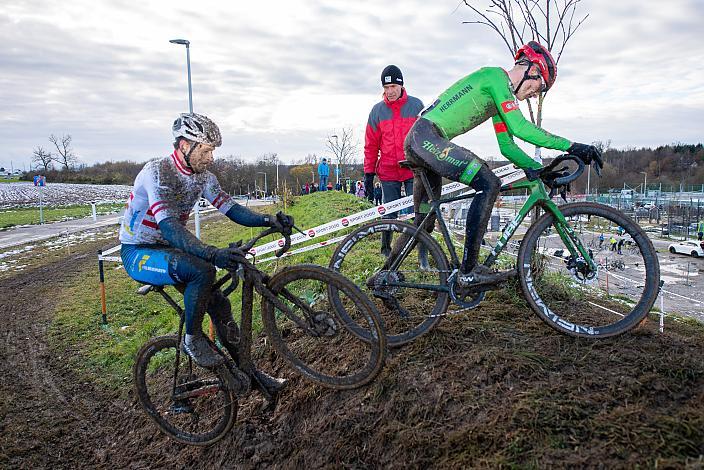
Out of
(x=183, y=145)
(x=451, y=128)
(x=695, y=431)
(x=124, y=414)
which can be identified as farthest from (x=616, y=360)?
(x=124, y=414)

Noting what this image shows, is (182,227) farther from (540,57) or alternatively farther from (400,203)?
(540,57)

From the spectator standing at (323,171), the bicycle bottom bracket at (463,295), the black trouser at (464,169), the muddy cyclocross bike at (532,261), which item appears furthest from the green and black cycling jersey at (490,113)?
the spectator standing at (323,171)

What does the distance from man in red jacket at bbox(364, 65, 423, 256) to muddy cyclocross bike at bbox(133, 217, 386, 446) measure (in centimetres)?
221

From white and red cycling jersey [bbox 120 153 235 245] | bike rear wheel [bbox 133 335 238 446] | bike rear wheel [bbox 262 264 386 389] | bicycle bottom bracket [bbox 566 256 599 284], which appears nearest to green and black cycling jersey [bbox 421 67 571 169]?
bicycle bottom bracket [bbox 566 256 599 284]

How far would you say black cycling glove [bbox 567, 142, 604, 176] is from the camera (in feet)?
13.1

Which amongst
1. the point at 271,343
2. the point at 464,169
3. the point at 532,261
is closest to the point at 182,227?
the point at 271,343

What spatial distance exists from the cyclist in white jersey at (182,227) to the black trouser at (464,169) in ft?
4.62

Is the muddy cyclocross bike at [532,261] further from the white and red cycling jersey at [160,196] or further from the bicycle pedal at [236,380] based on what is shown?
the white and red cycling jersey at [160,196]

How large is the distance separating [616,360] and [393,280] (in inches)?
80.5

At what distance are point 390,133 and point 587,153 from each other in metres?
3.21

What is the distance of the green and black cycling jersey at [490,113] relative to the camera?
420 centimetres

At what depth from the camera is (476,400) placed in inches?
142

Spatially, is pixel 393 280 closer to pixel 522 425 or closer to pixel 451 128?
pixel 451 128

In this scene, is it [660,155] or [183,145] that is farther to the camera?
[660,155]
